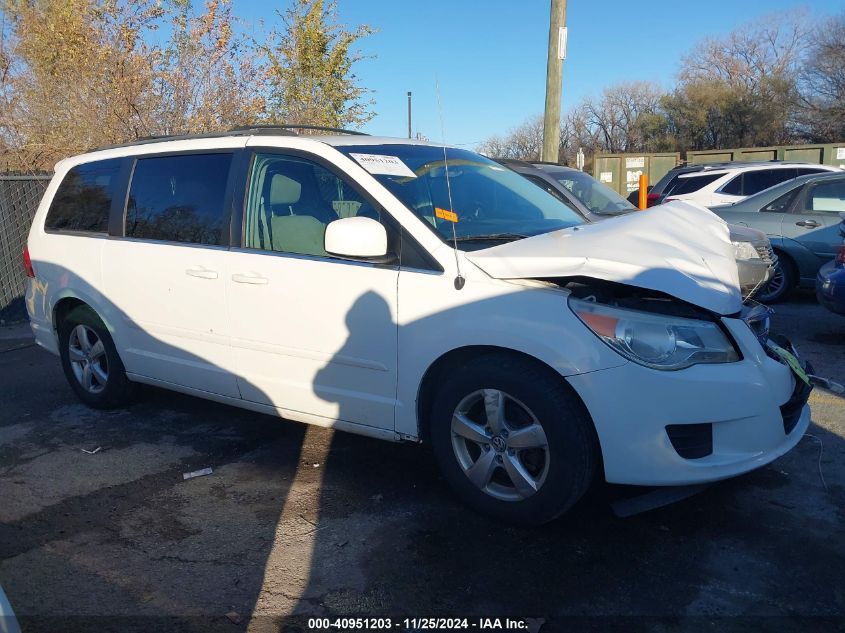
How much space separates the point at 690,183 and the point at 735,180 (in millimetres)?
785

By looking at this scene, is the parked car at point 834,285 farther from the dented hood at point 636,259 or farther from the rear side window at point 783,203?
the dented hood at point 636,259

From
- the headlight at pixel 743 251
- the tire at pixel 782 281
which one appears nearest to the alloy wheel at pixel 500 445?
the headlight at pixel 743 251

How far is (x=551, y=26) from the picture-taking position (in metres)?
11.3

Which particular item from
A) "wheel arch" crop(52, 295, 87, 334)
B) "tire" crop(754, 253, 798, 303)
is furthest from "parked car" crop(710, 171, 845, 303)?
"wheel arch" crop(52, 295, 87, 334)

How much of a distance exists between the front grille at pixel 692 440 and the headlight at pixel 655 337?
0.88 ft

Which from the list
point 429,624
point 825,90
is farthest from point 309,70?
point 825,90

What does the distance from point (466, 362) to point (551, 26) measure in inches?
374

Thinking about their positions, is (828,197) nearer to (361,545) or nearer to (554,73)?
(554,73)

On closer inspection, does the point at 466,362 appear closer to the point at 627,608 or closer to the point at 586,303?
the point at 586,303

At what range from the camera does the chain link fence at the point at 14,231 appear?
866 centimetres

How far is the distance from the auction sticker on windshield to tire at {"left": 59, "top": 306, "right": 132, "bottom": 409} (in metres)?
2.33

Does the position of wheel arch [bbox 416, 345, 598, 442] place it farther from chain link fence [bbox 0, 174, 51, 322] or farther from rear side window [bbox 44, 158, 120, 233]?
chain link fence [bbox 0, 174, 51, 322]

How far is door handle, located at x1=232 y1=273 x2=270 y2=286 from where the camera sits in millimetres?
3859

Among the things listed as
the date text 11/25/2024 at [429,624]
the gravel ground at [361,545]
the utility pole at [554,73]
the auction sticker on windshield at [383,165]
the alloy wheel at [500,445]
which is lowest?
the date text 11/25/2024 at [429,624]
